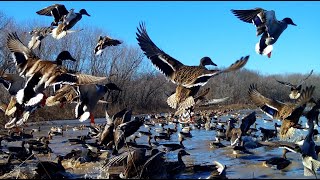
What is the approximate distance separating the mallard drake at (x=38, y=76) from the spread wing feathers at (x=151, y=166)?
1.94m

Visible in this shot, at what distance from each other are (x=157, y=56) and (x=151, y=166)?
110 inches

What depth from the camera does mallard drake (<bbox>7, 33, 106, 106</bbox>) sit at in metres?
7.98

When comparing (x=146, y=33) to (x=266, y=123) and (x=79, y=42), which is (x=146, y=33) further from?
(x=79, y=42)

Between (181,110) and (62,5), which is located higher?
(62,5)

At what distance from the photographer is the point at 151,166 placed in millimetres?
8828

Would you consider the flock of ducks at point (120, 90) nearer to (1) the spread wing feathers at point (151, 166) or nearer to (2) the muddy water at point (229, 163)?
(1) the spread wing feathers at point (151, 166)

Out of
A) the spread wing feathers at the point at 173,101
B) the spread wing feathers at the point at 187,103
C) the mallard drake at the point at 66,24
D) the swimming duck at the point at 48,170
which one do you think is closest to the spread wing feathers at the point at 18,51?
the mallard drake at the point at 66,24

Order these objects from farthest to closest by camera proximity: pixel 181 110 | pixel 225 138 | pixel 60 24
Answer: pixel 225 138, pixel 60 24, pixel 181 110

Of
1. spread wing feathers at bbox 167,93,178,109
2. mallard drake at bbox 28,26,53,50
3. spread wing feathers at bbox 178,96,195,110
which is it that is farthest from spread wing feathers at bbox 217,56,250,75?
mallard drake at bbox 28,26,53,50

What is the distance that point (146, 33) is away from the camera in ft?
37.1

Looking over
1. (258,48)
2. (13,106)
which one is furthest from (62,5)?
(258,48)

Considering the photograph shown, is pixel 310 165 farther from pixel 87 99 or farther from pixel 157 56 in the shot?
pixel 87 99

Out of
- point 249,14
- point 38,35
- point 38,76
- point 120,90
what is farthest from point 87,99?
point 249,14

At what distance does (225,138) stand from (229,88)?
48.8 metres
